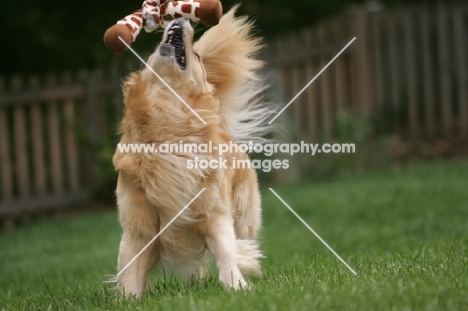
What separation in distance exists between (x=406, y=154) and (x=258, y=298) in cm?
966

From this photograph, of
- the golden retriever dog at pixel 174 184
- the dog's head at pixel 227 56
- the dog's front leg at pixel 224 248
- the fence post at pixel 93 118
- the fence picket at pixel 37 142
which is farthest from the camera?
the fence post at pixel 93 118

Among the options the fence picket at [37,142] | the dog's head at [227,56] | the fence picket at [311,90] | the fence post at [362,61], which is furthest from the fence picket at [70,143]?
the dog's head at [227,56]

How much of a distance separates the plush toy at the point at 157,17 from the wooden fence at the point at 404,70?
25.4 feet

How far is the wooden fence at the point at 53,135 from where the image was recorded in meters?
10.5

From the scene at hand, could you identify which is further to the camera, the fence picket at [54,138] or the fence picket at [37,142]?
the fence picket at [54,138]

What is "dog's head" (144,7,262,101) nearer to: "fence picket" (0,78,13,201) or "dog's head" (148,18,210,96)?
"dog's head" (148,18,210,96)

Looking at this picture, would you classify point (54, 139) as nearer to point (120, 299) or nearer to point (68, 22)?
point (68, 22)

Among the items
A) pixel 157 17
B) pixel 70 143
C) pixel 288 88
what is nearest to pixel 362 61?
pixel 288 88

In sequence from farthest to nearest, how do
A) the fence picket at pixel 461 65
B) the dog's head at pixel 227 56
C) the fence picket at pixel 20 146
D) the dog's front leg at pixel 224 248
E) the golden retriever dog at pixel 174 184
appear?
the fence picket at pixel 461 65 < the fence picket at pixel 20 146 < the dog's head at pixel 227 56 < the golden retriever dog at pixel 174 184 < the dog's front leg at pixel 224 248

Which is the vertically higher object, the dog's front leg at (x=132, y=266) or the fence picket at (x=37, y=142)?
the fence picket at (x=37, y=142)

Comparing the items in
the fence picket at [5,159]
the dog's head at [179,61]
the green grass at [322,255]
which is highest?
the dog's head at [179,61]

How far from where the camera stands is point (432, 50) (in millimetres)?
13141

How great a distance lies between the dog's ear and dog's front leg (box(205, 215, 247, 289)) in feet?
3.84

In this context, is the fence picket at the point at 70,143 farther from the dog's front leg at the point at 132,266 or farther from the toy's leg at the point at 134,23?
the dog's front leg at the point at 132,266
